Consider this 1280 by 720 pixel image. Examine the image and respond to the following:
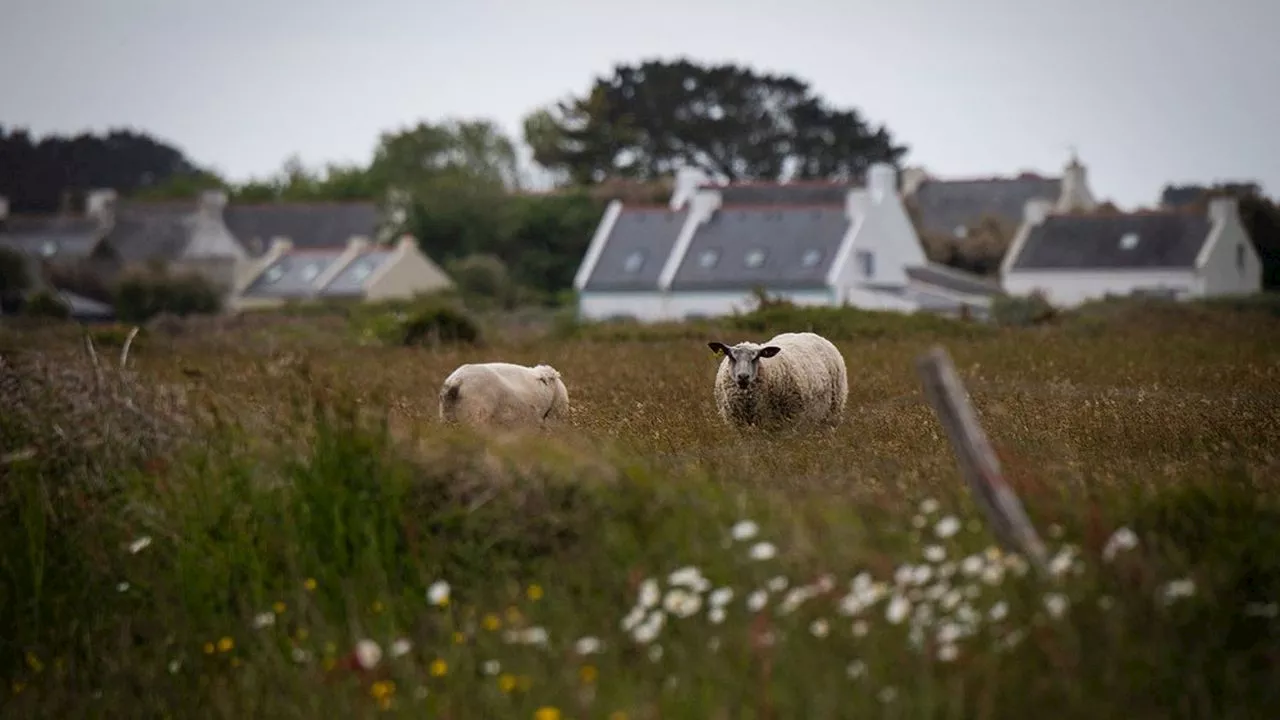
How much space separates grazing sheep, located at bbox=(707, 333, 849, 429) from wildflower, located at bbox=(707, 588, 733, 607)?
30.8 feet

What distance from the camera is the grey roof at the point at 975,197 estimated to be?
108125mm

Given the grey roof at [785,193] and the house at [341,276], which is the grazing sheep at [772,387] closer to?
the house at [341,276]

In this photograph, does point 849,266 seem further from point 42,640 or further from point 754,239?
point 42,640

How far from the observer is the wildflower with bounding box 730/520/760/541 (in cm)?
Result: 846

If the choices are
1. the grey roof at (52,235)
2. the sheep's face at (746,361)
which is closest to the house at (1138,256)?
the grey roof at (52,235)

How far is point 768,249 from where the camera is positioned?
75.2 m

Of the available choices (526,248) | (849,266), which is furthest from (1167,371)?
(526,248)

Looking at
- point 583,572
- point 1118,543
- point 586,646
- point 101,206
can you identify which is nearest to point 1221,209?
point 101,206

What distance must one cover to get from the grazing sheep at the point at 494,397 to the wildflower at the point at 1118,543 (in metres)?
9.13

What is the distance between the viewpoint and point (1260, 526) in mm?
8656

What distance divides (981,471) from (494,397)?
31.4 feet

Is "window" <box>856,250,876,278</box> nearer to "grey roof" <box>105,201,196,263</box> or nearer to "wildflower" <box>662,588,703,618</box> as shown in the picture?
"grey roof" <box>105,201,196,263</box>

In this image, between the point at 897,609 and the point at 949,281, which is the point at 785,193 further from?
the point at 897,609

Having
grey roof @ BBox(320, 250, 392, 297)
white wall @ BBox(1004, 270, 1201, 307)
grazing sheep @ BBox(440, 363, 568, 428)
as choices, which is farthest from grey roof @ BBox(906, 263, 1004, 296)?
grazing sheep @ BBox(440, 363, 568, 428)
